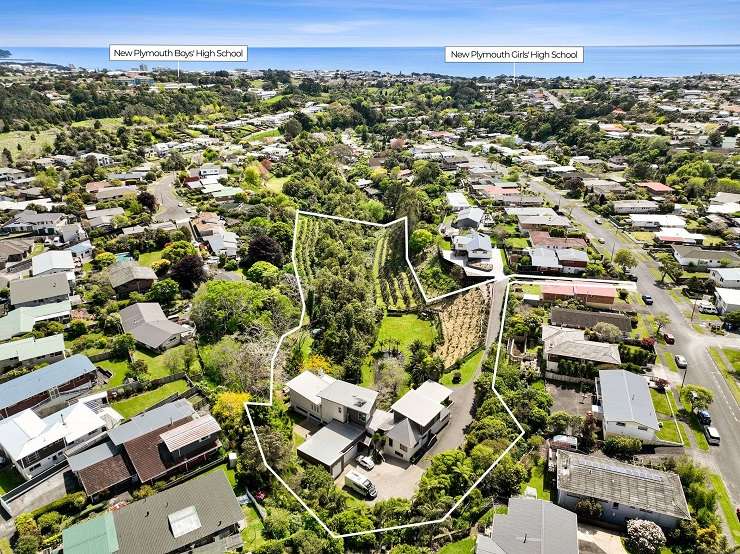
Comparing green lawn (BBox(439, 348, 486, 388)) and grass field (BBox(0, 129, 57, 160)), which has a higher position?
grass field (BBox(0, 129, 57, 160))

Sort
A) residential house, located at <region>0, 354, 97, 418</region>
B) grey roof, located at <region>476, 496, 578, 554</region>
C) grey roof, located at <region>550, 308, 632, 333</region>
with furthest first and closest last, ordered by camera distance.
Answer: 1. grey roof, located at <region>550, 308, 632, 333</region>
2. residential house, located at <region>0, 354, 97, 418</region>
3. grey roof, located at <region>476, 496, 578, 554</region>

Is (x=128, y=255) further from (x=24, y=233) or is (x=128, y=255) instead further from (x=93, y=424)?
(x=93, y=424)

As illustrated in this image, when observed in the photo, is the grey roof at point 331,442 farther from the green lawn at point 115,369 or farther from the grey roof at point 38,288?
the grey roof at point 38,288

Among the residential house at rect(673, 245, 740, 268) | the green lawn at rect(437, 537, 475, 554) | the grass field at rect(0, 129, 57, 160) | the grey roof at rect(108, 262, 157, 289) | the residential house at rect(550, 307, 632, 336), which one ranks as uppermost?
the grass field at rect(0, 129, 57, 160)

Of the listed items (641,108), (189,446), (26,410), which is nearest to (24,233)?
(26,410)

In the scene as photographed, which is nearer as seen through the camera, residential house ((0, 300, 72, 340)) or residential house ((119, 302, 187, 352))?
residential house ((119, 302, 187, 352))

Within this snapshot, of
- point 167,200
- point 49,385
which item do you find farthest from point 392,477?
point 167,200

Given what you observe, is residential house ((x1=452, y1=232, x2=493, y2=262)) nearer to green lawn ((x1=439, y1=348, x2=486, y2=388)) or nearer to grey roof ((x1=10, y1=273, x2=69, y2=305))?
green lawn ((x1=439, y1=348, x2=486, y2=388))

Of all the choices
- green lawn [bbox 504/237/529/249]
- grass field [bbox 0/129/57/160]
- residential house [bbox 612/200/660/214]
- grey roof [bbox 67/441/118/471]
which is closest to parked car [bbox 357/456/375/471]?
grey roof [bbox 67/441/118/471]
